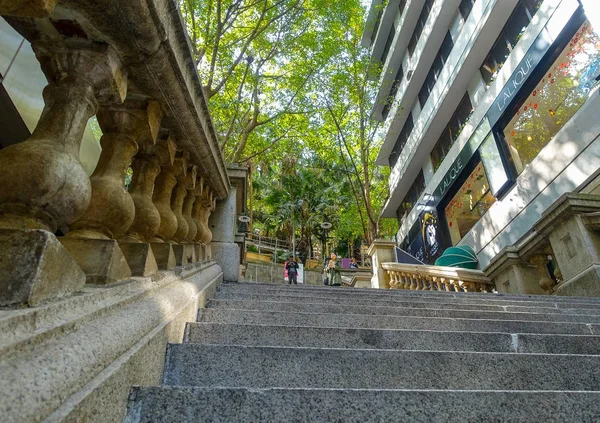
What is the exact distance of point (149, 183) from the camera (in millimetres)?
2445

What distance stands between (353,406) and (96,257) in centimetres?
118

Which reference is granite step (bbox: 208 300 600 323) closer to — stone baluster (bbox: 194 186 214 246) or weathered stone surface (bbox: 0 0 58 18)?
stone baluster (bbox: 194 186 214 246)

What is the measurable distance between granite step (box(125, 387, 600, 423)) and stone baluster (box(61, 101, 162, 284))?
0.56m

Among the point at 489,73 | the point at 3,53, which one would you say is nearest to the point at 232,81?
the point at 3,53

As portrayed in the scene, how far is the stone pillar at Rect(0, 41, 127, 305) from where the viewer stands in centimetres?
106

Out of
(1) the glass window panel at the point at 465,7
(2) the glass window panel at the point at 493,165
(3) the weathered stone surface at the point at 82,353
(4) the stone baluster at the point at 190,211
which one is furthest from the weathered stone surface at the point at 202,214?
(1) the glass window panel at the point at 465,7

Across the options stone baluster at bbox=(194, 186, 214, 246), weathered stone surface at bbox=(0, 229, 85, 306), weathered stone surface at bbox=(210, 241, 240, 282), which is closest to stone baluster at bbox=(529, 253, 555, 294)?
weathered stone surface at bbox=(210, 241, 240, 282)

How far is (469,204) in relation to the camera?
13.5m

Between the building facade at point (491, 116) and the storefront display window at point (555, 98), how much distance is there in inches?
1.1

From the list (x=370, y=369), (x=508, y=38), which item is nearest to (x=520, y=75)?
(x=508, y=38)

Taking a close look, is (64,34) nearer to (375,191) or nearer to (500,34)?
(500,34)

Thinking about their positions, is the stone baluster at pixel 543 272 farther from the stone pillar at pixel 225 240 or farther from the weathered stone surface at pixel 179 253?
the weathered stone surface at pixel 179 253

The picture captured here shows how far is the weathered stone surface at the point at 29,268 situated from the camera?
3.31 ft

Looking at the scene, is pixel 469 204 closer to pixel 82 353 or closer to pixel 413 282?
pixel 413 282
